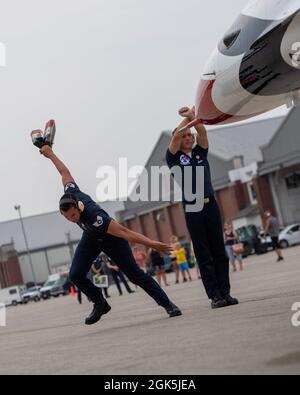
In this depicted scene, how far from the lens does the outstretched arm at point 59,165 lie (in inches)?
411

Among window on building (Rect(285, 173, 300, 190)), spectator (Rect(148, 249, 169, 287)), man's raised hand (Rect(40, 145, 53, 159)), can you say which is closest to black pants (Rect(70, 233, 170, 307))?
man's raised hand (Rect(40, 145, 53, 159))

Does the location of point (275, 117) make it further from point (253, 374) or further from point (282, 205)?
point (253, 374)

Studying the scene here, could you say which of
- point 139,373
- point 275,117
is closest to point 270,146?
point 275,117

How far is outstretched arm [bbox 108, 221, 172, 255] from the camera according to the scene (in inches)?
354

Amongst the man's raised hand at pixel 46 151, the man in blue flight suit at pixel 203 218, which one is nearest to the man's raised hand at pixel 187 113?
the man in blue flight suit at pixel 203 218

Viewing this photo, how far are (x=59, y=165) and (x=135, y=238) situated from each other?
1.76 m

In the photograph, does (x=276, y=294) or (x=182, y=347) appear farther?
(x=276, y=294)

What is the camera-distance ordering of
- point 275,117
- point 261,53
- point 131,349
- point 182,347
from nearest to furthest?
1. point 182,347
2. point 131,349
3. point 261,53
4. point 275,117

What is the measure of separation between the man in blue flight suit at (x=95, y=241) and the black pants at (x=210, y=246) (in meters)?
0.57

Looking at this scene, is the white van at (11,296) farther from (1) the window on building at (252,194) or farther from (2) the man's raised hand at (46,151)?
(2) the man's raised hand at (46,151)

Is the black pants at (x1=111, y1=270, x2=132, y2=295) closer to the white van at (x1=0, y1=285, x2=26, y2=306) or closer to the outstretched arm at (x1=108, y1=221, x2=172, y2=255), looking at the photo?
the outstretched arm at (x1=108, y1=221, x2=172, y2=255)

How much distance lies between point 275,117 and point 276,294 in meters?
79.1

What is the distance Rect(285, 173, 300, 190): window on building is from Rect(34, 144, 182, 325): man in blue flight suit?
58.0 m
